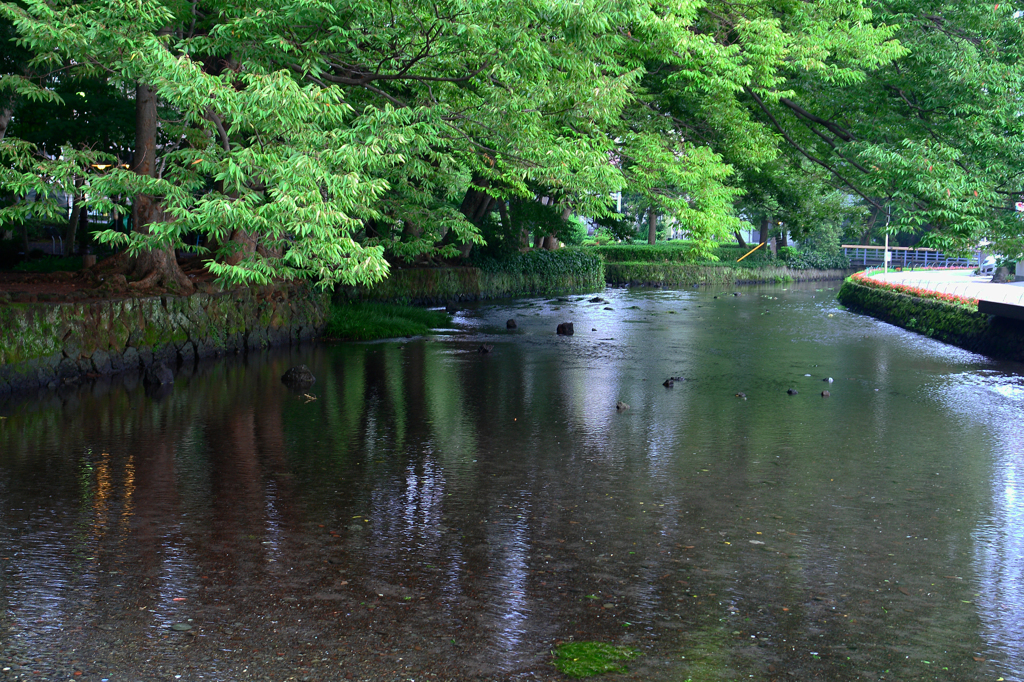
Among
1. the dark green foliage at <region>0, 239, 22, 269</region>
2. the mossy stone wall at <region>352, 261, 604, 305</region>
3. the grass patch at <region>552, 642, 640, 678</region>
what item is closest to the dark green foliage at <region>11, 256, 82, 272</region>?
the dark green foliage at <region>0, 239, 22, 269</region>

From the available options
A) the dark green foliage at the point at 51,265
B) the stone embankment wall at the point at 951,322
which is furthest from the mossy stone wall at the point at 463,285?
the stone embankment wall at the point at 951,322

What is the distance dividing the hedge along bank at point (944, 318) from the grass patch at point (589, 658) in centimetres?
1637

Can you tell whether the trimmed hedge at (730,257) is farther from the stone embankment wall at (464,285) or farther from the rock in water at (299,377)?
the rock in water at (299,377)

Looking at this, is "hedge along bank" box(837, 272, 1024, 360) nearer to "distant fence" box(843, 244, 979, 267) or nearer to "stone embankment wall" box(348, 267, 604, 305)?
"stone embankment wall" box(348, 267, 604, 305)

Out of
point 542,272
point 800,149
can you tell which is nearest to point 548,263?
point 542,272

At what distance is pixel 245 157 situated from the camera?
12594mm

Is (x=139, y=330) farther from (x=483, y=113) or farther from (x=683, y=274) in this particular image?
(x=683, y=274)

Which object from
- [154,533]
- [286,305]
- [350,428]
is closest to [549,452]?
[350,428]

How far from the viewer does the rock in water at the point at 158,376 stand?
50.2 ft

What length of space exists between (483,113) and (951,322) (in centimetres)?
1242

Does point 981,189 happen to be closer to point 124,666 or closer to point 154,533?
point 154,533

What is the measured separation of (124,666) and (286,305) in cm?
1683

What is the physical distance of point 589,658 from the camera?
5242 mm

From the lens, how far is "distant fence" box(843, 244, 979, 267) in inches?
2532
